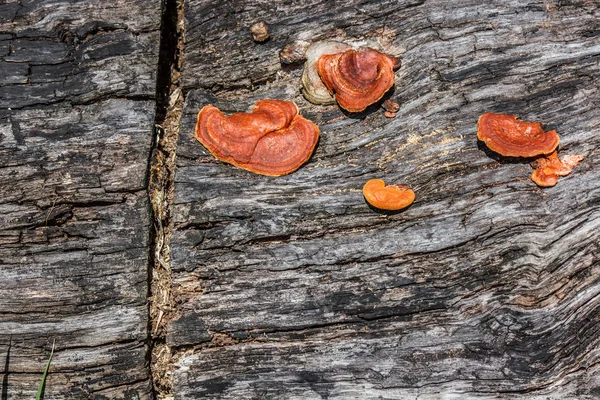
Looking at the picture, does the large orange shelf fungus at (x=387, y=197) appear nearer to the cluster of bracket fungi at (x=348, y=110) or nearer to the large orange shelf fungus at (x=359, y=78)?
the cluster of bracket fungi at (x=348, y=110)

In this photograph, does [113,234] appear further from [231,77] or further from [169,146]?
[231,77]

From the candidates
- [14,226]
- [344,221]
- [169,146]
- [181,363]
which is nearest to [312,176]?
[344,221]

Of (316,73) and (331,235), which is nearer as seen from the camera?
(331,235)

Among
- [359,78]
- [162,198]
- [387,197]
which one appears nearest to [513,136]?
[387,197]

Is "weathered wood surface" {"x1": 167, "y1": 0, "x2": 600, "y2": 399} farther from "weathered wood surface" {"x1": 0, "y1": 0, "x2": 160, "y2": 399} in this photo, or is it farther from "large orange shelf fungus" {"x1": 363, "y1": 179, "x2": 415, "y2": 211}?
"weathered wood surface" {"x1": 0, "y1": 0, "x2": 160, "y2": 399}

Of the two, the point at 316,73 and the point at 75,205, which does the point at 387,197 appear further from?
the point at 75,205

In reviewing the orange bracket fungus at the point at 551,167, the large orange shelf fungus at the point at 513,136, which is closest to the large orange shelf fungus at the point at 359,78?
the large orange shelf fungus at the point at 513,136

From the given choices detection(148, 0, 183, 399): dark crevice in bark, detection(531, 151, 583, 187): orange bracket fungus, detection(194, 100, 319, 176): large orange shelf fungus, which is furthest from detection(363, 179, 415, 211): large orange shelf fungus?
detection(148, 0, 183, 399): dark crevice in bark
